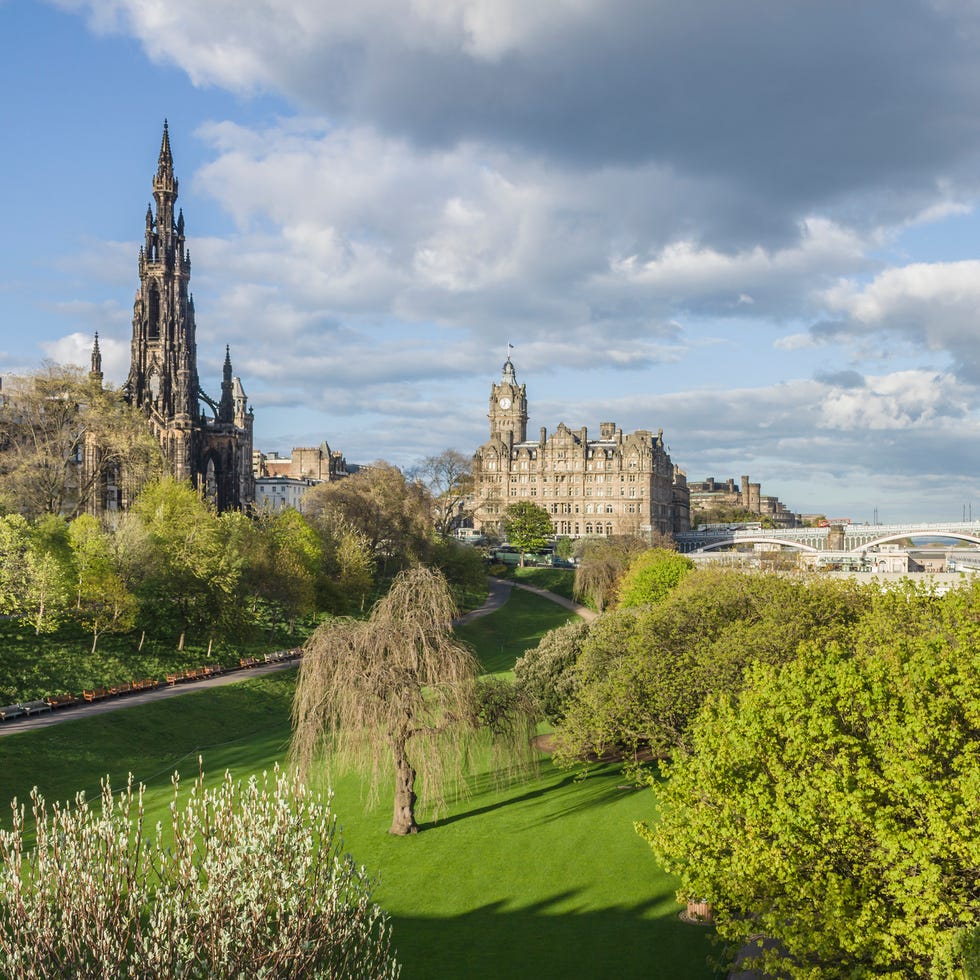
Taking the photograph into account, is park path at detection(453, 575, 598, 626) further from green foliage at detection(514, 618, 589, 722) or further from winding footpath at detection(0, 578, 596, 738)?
green foliage at detection(514, 618, 589, 722)

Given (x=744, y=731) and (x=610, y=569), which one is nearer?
(x=744, y=731)

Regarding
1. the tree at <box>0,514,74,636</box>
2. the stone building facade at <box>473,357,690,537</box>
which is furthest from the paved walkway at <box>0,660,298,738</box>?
the stone building facade at <box>473,357,690,537</box>

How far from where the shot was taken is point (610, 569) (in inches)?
3873

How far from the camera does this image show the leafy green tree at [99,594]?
59.9 m

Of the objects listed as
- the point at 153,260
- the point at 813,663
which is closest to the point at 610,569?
the point at 153,260

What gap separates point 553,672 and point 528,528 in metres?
89.9

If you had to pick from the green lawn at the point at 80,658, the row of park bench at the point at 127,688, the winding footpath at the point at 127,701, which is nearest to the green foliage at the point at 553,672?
the winding footpath at the point at 127,701

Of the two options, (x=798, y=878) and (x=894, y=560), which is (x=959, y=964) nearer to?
(x=798, y=878)

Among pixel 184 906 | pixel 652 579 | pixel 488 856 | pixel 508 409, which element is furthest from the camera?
pixel 508 409

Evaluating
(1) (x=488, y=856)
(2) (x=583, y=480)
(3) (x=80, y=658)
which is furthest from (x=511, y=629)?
(2) (x=583, y=480)

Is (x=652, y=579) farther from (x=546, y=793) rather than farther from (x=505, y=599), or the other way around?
(x=546, y=793)

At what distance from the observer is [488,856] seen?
103 feet

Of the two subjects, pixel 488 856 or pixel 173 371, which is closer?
pixel 488 856

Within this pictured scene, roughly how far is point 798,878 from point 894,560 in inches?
4026
